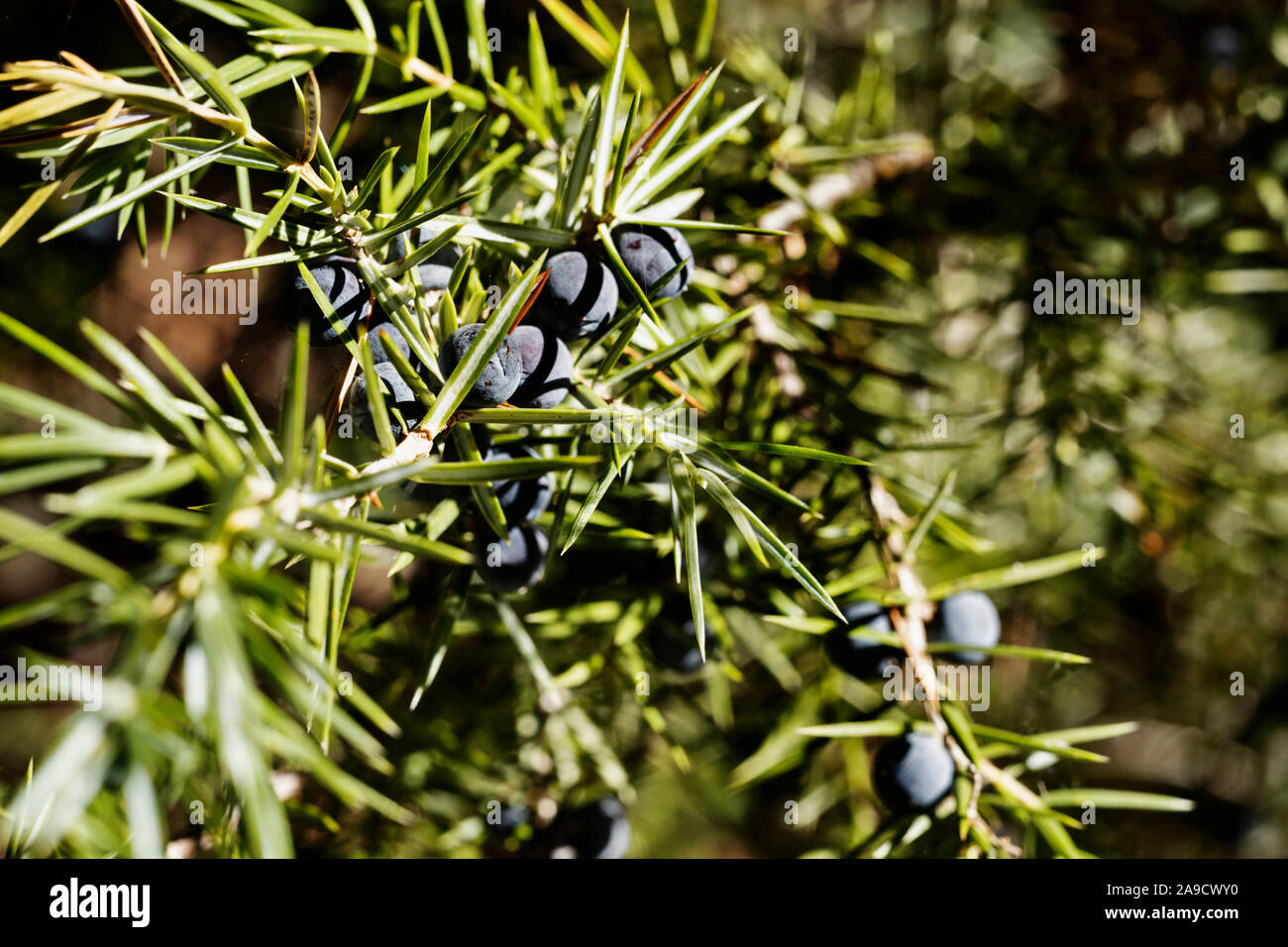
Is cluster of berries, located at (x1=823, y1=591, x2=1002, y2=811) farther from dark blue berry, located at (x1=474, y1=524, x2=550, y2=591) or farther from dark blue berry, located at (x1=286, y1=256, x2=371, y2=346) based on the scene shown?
dark blue berry, located at (x1=286, y1=256, x2=371, y2=346)

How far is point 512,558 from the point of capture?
485 millimetres

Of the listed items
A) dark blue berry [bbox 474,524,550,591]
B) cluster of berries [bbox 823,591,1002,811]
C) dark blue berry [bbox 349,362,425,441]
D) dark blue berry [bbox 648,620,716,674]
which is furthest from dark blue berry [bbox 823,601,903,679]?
dark blue berry [bbox 349,362,425,441]

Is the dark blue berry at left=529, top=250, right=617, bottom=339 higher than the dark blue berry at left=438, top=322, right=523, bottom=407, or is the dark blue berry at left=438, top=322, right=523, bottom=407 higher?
the dark blue berry at left=529, top=250, right=617, bottom=339

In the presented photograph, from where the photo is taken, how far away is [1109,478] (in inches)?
34.5

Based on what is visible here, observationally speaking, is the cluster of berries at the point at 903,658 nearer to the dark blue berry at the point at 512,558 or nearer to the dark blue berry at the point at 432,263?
the dark blue berry at the point at 512,558

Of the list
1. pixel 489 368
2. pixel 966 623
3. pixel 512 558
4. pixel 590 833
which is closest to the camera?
pixel 489 368

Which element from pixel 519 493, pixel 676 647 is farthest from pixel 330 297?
pixel 676 647

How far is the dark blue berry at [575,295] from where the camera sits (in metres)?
0.43

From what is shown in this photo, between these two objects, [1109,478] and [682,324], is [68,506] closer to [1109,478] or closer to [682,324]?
[682,324]

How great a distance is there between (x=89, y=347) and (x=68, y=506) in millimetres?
786

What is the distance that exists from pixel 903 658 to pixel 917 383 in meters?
0.24

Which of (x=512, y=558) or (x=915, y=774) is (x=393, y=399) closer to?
(x=512, y=558)

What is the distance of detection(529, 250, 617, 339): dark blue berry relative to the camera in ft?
1.40

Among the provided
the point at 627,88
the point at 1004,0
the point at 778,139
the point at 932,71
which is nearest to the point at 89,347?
the point at 627,88
